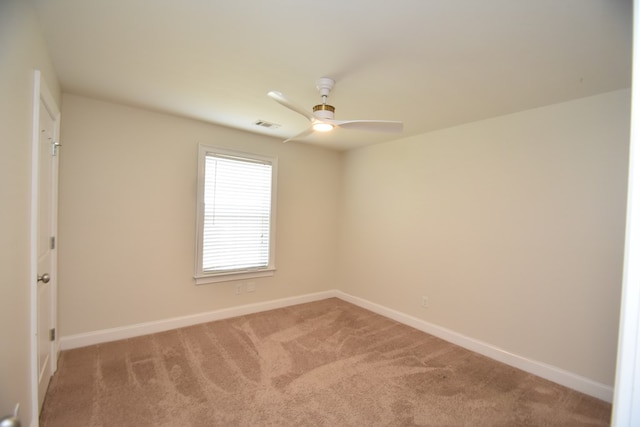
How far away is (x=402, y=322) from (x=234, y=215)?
2.63 metres

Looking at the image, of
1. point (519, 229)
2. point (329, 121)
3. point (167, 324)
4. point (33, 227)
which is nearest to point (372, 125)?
point (329, 121)

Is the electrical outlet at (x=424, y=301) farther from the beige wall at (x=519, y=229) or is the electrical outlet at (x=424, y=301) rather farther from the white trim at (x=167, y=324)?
the white trim at (x=167, y=324)

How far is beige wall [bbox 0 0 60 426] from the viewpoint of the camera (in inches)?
52.9

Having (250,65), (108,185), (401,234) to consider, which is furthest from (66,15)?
(401,234)

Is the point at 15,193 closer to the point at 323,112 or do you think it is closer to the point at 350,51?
the point at 323,112

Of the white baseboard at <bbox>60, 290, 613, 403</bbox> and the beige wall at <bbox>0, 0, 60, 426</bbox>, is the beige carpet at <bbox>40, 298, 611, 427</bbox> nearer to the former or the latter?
the white baseboard at <bbox>60, 290, 613, 403</bbox>

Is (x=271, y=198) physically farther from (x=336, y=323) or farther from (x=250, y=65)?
(x=250, y=65)

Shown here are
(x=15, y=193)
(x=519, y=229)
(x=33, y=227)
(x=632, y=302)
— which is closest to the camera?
(x=632, y=302)

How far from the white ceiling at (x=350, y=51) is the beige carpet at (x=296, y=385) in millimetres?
2487

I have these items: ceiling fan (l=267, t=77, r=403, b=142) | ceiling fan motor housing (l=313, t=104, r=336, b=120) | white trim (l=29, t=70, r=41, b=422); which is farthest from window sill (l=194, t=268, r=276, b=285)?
ceiling fan motor housing (l=313, t=104, r=336, b=120)

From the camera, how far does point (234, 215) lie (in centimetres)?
394

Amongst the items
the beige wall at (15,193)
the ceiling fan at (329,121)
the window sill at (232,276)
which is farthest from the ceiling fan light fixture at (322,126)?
the window sill at (232,276)

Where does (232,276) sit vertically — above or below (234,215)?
below

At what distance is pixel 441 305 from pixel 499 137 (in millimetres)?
1978
